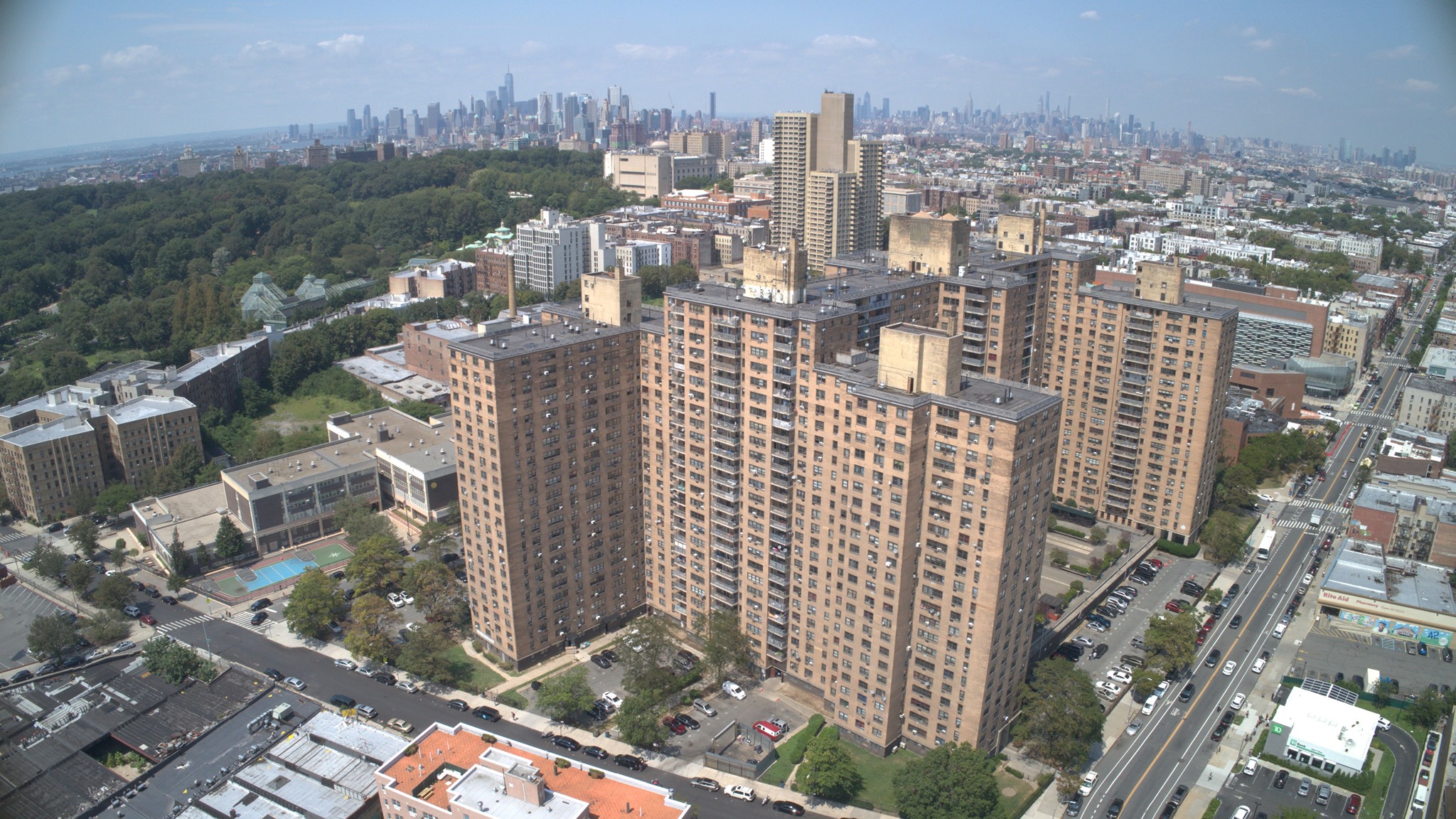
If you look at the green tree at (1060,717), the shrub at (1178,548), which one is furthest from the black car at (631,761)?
the shrub at (1178,548)

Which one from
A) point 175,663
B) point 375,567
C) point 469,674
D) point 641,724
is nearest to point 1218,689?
point 641,724

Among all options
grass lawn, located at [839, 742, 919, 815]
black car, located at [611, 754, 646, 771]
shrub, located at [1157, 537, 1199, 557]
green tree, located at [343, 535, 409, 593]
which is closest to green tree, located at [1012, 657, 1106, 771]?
grass lawn, located at [839, 742, 919, 815]

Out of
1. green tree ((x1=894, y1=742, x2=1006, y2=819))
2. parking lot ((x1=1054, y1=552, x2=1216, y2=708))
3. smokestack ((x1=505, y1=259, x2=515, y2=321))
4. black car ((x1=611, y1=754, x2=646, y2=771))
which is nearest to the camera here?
green tree ((x1=894, y1=742, x2=1006, y2=819))

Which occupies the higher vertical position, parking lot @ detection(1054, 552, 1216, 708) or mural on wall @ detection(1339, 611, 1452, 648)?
mural on wall @ detection(1339, 611, 1452, 648)

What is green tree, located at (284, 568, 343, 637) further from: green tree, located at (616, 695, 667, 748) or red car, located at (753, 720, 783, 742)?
red car, located at (753, 720, 783, 742)

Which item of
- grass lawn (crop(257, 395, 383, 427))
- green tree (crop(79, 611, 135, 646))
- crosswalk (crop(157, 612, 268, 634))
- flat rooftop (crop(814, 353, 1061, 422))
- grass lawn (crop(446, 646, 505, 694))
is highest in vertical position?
flat rooftop (crop(814, 353, 1061, 422))

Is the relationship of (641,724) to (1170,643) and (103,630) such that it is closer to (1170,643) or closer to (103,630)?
(1170,643)

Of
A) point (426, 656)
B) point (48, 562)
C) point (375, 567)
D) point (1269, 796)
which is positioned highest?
point (375, 567)
